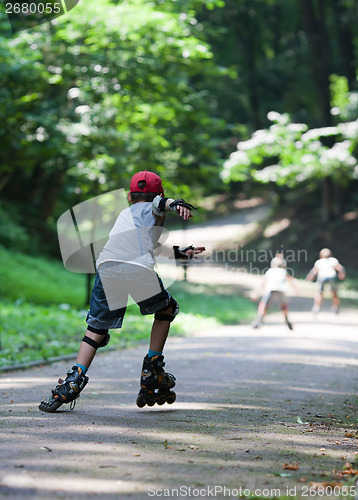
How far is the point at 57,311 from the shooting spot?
16891 mm

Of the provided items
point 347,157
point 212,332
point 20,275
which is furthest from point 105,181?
point 347,157

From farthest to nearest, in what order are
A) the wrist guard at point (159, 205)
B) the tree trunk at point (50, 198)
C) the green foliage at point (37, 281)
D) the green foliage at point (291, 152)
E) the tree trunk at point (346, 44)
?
the tree trunk at point (346, 44), the tree trunk at point (50, 198), the green foliage at point (291, 152), the green foliage at point (37, 281), the wrist guard at point (159, 205)

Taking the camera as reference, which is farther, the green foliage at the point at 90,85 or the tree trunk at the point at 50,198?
the tree trunk at the point at 50,198

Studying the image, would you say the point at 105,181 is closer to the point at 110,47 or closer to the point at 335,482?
the point at 110,47

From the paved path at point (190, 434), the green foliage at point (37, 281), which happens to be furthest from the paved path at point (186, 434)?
the green foliage at point (37, 281)

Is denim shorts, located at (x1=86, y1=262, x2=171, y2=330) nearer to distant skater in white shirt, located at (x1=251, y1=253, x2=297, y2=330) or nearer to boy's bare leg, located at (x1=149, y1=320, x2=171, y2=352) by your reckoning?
boy's bare leg, located at (x1=149, y1=320, x2=171, y2=352)

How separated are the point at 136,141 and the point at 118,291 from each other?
45.6 feet

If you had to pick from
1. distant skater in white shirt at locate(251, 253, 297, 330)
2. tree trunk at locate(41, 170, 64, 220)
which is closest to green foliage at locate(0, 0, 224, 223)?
distant skater in white shirt at locate(251, 253, 297, 330)

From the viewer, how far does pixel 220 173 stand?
24.6 metres

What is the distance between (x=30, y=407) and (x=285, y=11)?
41.7 metres

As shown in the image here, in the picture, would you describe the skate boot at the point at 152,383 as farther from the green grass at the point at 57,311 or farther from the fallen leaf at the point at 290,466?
the green grass at the point at 57,311

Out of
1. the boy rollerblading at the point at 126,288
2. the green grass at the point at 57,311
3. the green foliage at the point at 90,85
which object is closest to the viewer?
the boy rollerblading at the point at 126,288

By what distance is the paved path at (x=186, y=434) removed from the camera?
351 centimetres

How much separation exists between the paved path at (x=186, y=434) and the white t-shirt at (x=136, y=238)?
4.09 feet
